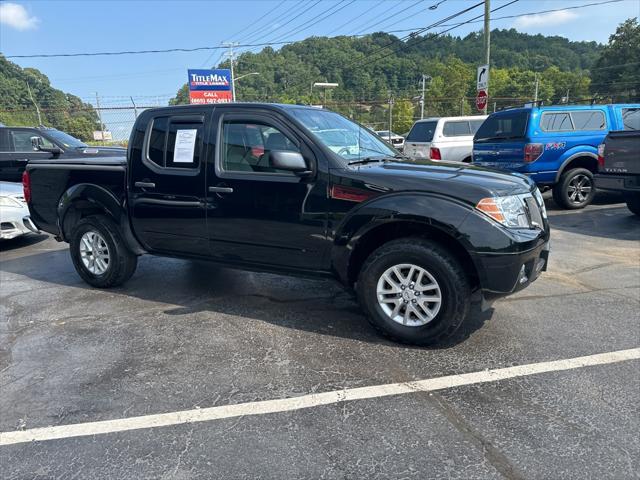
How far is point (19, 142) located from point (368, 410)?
11.5m

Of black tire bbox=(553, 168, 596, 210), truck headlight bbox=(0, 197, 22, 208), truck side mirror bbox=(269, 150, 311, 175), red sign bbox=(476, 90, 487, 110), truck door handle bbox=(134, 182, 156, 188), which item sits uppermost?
red sign bbox=(476, 90, 487, 110)

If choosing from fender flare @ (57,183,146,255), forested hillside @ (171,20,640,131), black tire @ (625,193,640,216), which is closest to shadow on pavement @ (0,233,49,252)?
fender flare @ (57,183,146,255)

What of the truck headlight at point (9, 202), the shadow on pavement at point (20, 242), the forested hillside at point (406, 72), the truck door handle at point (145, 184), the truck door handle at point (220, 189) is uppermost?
the forested hillside at point (406, 72)

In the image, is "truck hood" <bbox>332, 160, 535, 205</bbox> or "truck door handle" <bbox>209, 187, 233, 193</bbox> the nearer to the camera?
"truck hood" <bbox>332, 160, 535, 205</bbox>

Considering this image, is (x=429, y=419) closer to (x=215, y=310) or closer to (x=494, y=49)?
(x=215, y=310)

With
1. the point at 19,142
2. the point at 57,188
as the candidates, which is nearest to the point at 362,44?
the point at 19,142

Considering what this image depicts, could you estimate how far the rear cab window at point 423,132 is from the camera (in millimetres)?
12633

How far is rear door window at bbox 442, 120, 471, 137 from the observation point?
41.1 ft

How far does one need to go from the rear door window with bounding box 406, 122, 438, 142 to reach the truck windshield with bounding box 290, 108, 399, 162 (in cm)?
827

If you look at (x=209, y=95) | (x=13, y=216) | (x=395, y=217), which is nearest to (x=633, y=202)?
(x=395, y=217)

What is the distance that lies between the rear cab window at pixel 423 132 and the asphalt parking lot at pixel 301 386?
8008 millimetres

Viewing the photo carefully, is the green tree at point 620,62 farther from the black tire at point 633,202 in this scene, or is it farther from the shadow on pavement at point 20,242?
the shadow on pavement at point 20,242

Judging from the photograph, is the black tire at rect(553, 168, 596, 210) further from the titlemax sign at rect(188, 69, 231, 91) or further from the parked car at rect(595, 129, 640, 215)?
the titlemax sign at rect(188, 69, 231, 91)

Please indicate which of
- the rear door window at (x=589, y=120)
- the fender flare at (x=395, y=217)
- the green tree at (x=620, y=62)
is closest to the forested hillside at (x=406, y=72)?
the green tree at (x=620, y=62)
